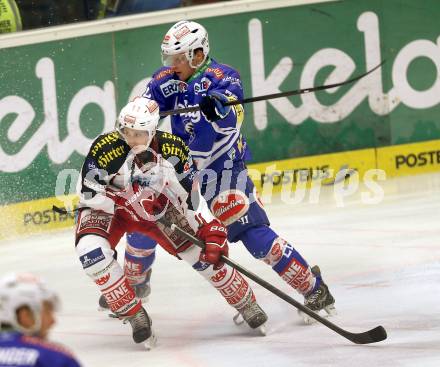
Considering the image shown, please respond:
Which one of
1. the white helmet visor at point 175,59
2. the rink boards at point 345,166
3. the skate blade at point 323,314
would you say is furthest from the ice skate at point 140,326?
the rink boards at point 345,166

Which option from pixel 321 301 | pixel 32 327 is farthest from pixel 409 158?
pixel 32 327

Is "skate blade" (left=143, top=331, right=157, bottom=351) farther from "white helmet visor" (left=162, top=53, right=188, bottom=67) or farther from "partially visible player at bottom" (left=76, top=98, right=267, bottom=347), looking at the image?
"white helmet visor" (left=162, top=53, right=188, bottom=67)

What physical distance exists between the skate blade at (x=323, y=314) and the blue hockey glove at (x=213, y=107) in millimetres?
984

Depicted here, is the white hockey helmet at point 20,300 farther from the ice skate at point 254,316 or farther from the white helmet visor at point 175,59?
the white helmet visor at point 175,59

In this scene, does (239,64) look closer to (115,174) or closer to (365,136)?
(365,136)

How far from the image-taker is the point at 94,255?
5180mm

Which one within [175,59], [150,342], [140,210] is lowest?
[150,342]

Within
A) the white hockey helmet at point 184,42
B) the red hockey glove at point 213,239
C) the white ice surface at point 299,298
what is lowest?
the white ice surface at point 299,298

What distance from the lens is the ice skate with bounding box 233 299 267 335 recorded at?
5.56 m

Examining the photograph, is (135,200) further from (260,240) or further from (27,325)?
(27,325)

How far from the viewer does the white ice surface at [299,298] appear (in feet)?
17.0

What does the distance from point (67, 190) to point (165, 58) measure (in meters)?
2.55

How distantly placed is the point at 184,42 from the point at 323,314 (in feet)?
4.75

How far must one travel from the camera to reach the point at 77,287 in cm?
679
